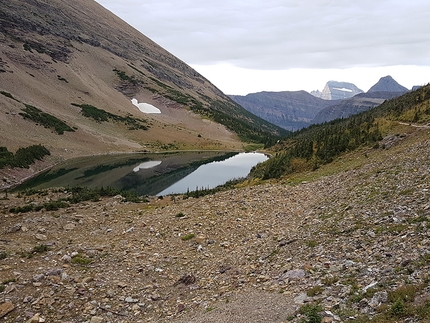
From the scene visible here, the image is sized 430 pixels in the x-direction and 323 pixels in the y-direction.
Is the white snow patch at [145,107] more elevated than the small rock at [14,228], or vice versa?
the white snow patch at [145,107]

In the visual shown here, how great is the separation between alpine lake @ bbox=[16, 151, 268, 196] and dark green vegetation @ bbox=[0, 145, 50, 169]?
12.8 ft

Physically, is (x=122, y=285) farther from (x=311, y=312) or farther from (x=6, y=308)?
(x=311, y=312)

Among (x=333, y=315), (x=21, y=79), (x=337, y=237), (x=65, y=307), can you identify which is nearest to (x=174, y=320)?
(x=65, y=307)

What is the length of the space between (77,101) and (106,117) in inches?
592

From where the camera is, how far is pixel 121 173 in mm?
69125

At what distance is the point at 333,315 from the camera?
302 inches

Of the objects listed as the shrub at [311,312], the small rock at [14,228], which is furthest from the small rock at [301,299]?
the small rock at [14,228]

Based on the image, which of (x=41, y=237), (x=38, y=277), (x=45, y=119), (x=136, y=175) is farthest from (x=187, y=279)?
(x=45, y=119)

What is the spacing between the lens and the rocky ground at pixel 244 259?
347 inches

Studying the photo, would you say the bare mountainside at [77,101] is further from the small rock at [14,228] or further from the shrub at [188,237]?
the shrub at [188,237]

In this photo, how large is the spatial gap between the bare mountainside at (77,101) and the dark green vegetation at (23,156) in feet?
8.72

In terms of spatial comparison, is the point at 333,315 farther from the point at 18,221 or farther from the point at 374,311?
the point at 18,221

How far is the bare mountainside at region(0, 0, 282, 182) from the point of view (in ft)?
298

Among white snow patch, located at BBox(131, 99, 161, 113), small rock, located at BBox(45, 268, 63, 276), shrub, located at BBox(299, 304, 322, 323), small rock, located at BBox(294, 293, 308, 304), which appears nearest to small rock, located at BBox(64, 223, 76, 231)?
small rock, located at BBox(45, 268, 63, 276)
